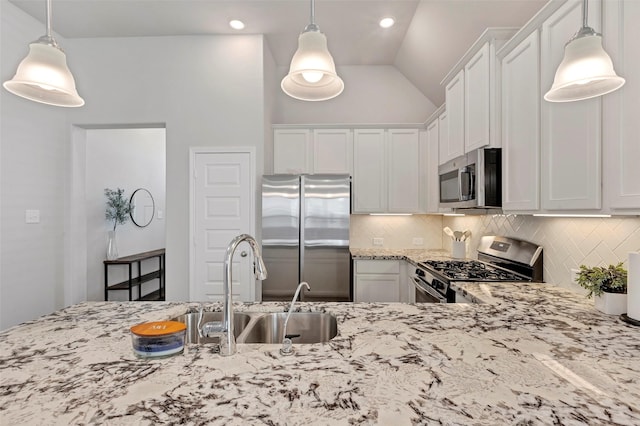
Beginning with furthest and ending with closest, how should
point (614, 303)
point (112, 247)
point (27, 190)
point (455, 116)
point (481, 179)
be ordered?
1. point (112, 247)
2. point (27, 190)
3. point (455, 116)
4. point (481, 179)
5. point (614, 303)

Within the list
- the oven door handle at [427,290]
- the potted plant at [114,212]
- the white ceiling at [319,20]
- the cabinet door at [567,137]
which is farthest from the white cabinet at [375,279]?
the potted plant at [114,212]

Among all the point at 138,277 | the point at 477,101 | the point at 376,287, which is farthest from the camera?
the point at 138,277

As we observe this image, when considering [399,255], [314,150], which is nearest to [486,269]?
[399,255]

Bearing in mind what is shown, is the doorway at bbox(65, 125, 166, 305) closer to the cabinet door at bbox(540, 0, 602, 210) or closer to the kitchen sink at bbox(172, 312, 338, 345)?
the kitchen sink at bbox(172, 312, 338, 345)

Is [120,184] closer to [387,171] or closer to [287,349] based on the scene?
[387,171]

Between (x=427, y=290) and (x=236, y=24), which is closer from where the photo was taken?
(x=427, y=290)

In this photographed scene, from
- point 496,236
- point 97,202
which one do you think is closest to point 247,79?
point 97,202

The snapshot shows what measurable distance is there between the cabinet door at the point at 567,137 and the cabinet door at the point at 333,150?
2253mm

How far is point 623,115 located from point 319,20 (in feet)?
9.17

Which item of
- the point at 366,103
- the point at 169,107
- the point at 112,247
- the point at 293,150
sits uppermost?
the point at 366,103

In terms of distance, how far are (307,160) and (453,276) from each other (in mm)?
2155

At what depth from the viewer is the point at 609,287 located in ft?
4.82

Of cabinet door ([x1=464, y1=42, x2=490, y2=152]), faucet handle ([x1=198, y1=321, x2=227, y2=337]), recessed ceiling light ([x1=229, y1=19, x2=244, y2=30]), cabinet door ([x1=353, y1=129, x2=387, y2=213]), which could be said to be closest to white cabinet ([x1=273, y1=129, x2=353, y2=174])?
cabinet door ([x1=353, y1=129, x2=387, y2=213])

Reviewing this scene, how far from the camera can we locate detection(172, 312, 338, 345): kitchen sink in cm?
153
